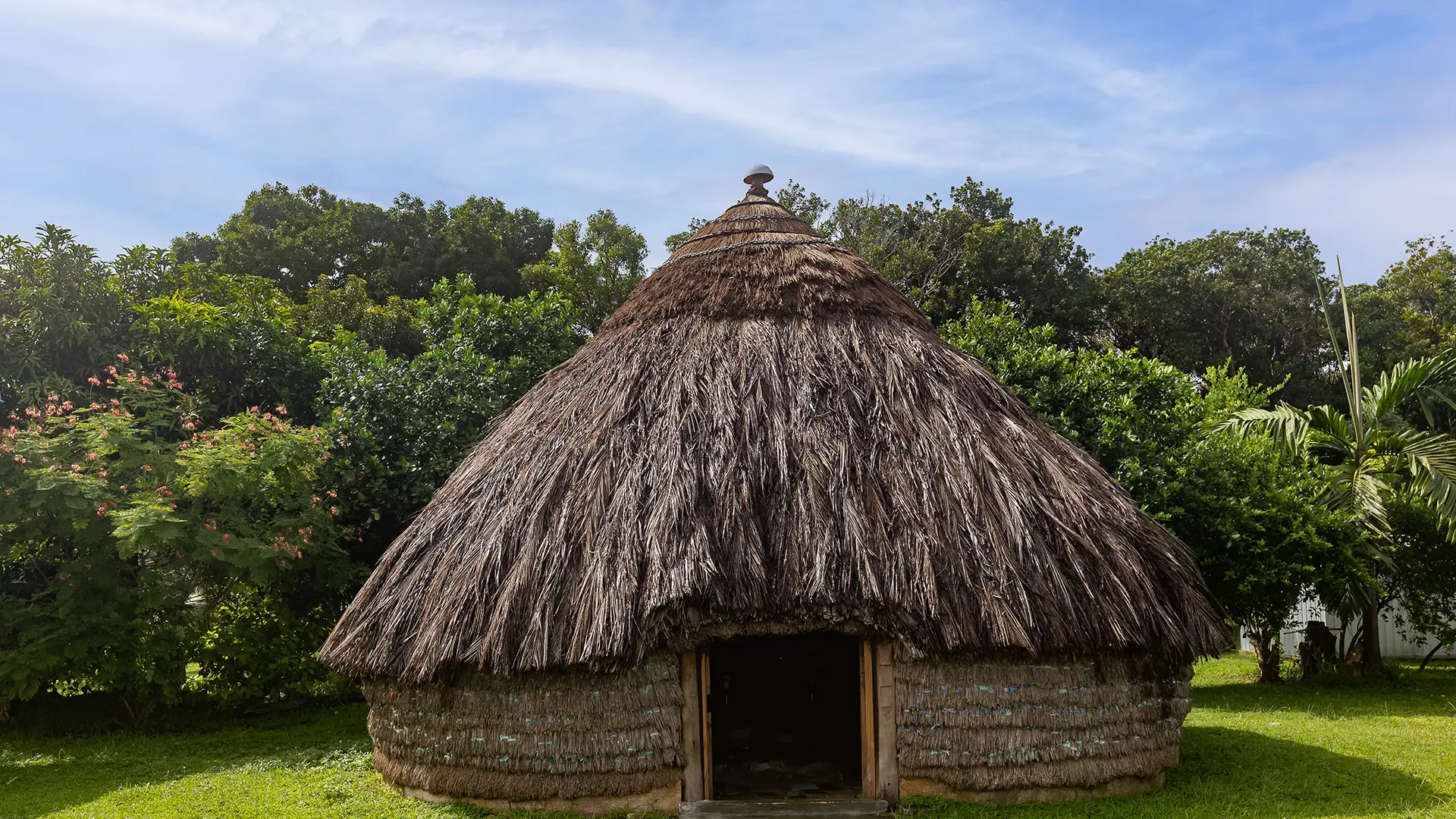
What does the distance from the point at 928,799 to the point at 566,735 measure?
106 inches

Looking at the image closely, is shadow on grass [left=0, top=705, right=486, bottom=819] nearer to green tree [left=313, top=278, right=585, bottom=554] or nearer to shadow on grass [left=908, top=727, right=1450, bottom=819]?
green tree [left=313, top=278, right=585, bottom=554]

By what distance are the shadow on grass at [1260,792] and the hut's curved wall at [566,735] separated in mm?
1946

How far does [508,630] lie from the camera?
704 centimetres

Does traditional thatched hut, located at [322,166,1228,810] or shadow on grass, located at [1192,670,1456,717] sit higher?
traditional thatched hut, located at [322,166,1228,810]

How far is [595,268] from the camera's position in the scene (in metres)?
22.7

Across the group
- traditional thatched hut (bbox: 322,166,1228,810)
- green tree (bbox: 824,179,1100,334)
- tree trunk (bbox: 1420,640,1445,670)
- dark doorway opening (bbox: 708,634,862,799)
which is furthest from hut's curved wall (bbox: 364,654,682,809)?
green tree (bbox: 824,179,1100,334)

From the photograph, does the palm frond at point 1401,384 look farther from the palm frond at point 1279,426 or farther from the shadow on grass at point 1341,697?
the shadow on grass at point 1341,697

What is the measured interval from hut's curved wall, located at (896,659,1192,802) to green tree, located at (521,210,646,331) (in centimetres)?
1557

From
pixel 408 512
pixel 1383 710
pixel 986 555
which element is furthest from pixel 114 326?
pixel 1383 710

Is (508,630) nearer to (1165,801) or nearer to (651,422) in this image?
(651,422)

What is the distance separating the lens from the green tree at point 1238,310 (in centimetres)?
2444

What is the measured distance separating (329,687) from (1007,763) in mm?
9396

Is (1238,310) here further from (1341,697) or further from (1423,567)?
(1341,697)

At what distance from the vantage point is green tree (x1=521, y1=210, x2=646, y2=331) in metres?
22.2
